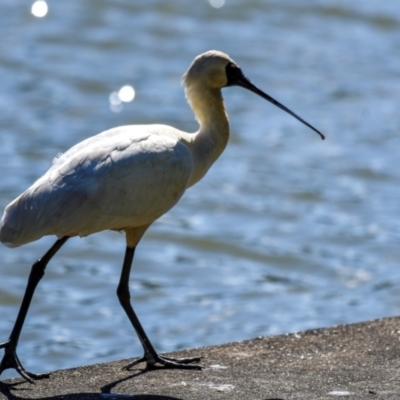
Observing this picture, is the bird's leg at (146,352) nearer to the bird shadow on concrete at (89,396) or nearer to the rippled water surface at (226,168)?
the bird shadow on concrete at (89,396)

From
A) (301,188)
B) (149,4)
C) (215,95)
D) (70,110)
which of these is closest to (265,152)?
(301,188)

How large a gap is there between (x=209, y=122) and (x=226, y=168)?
6.64 metres

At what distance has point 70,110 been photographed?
50.9ft

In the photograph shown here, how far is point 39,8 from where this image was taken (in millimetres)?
19000

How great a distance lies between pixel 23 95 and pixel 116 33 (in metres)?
2.95

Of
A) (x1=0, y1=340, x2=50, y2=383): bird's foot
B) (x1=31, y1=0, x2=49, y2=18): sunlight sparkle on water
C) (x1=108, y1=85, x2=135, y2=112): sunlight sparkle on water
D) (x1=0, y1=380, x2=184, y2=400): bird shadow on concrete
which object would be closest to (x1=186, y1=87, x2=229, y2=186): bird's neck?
(x1=0, y1=340, x2=50, y2=383): bird's foot

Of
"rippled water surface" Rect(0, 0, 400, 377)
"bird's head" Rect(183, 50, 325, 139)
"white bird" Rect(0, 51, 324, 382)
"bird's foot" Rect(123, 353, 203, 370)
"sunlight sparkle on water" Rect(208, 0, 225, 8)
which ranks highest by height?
"bird's head" Rect(183, 50, 325, 139)

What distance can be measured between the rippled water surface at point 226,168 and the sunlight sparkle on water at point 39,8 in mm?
134

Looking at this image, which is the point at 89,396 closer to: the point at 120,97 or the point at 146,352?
the point at 146,352

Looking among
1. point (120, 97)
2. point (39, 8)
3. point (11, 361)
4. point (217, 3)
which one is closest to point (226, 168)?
point (120, 97)

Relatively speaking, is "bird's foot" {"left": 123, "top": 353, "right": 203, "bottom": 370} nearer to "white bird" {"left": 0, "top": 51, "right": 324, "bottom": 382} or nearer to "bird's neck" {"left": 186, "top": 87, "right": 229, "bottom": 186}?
"white bird" {"left": 0, "top": 51, "right": 324, "bottom": 382}

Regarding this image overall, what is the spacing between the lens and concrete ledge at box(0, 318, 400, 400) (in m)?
6.17

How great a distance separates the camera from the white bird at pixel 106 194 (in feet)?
20.7

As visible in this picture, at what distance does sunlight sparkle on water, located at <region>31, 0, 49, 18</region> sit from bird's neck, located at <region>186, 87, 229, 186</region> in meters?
11.6
